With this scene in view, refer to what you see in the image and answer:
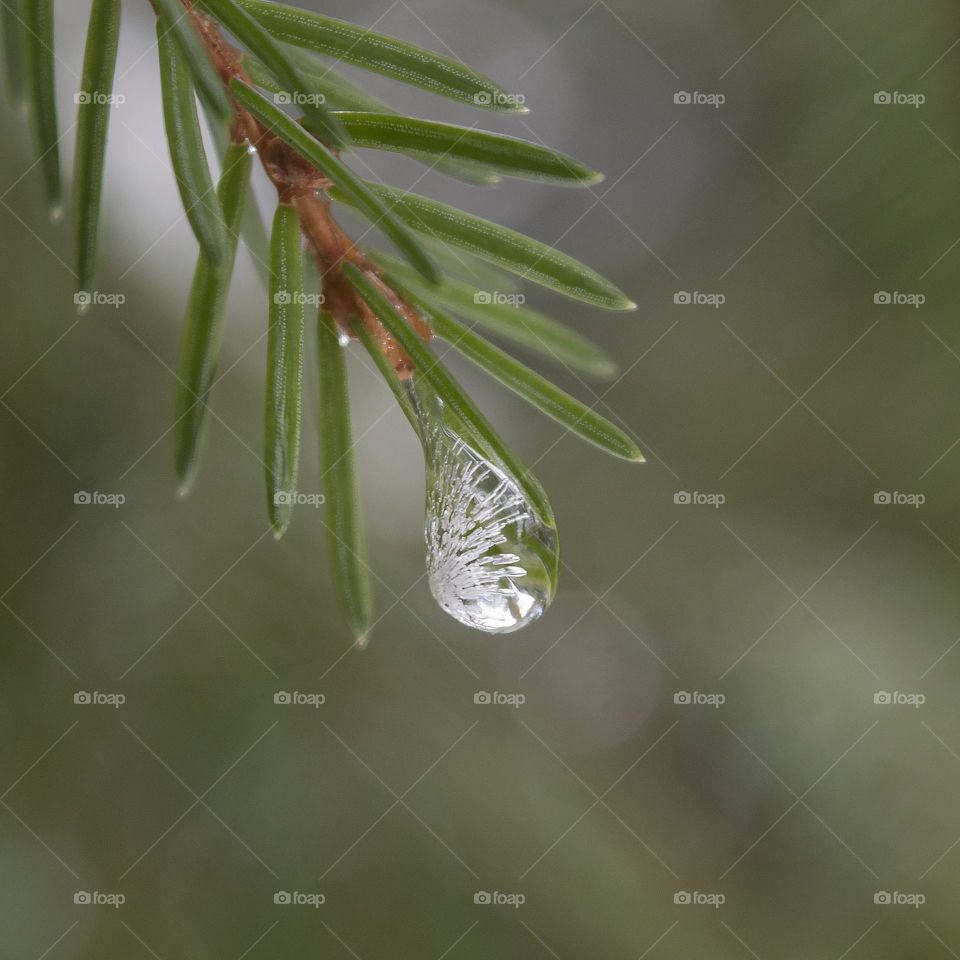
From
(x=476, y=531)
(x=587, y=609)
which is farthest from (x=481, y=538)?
(x=587, y=609)

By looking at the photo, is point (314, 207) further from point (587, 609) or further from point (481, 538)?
point (587, 609)

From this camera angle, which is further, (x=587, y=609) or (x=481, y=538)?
(x=587, y=609)

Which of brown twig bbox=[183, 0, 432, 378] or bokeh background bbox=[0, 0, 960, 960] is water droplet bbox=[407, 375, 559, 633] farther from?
bokeh background bbox=[0, 0, 960, 960]

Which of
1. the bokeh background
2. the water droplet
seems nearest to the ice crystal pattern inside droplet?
the water droplet

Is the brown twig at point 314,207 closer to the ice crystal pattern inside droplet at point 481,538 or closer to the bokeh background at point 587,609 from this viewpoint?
the ice crystal pattern inside droplet at point 481,538

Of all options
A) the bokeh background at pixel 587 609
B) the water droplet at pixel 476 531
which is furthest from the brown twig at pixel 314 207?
the bokeh background at pixel 587 609

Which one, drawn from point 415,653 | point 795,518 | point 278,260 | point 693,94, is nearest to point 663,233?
point 693,94
